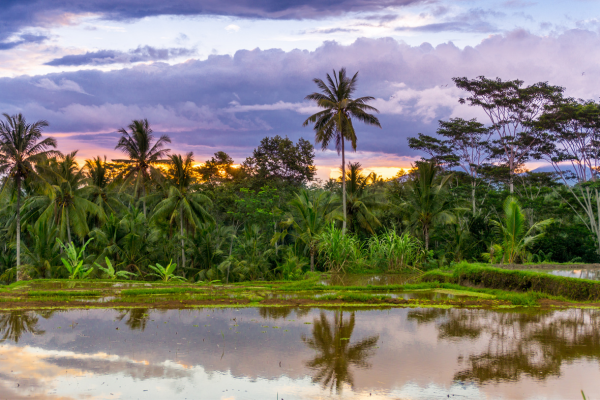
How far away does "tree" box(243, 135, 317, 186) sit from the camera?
44188mm

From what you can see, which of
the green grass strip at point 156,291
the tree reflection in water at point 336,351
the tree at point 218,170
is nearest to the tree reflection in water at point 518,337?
the tree reflection in water at point 336,351

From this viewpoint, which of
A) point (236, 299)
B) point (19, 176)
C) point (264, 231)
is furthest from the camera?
point (264, 231)

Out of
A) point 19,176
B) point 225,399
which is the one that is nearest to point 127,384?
point 225,399

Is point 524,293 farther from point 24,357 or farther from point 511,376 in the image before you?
point 24,357

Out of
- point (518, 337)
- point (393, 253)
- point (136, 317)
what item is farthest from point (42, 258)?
point (518, 337)

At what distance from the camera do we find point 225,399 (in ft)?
18.6

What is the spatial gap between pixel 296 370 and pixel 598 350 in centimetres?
482

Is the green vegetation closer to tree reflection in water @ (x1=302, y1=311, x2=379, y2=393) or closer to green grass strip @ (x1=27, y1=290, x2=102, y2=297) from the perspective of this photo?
tree reflection in water @ (x1=302, y1=311, x2=379, y2=393)

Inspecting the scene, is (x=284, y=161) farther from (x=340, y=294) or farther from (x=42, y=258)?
(x=340, y=294)

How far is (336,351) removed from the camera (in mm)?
7691

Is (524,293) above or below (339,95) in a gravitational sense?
below

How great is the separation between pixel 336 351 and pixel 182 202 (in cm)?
2333

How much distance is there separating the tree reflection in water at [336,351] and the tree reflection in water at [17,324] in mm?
4976

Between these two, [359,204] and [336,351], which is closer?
[336,351]
